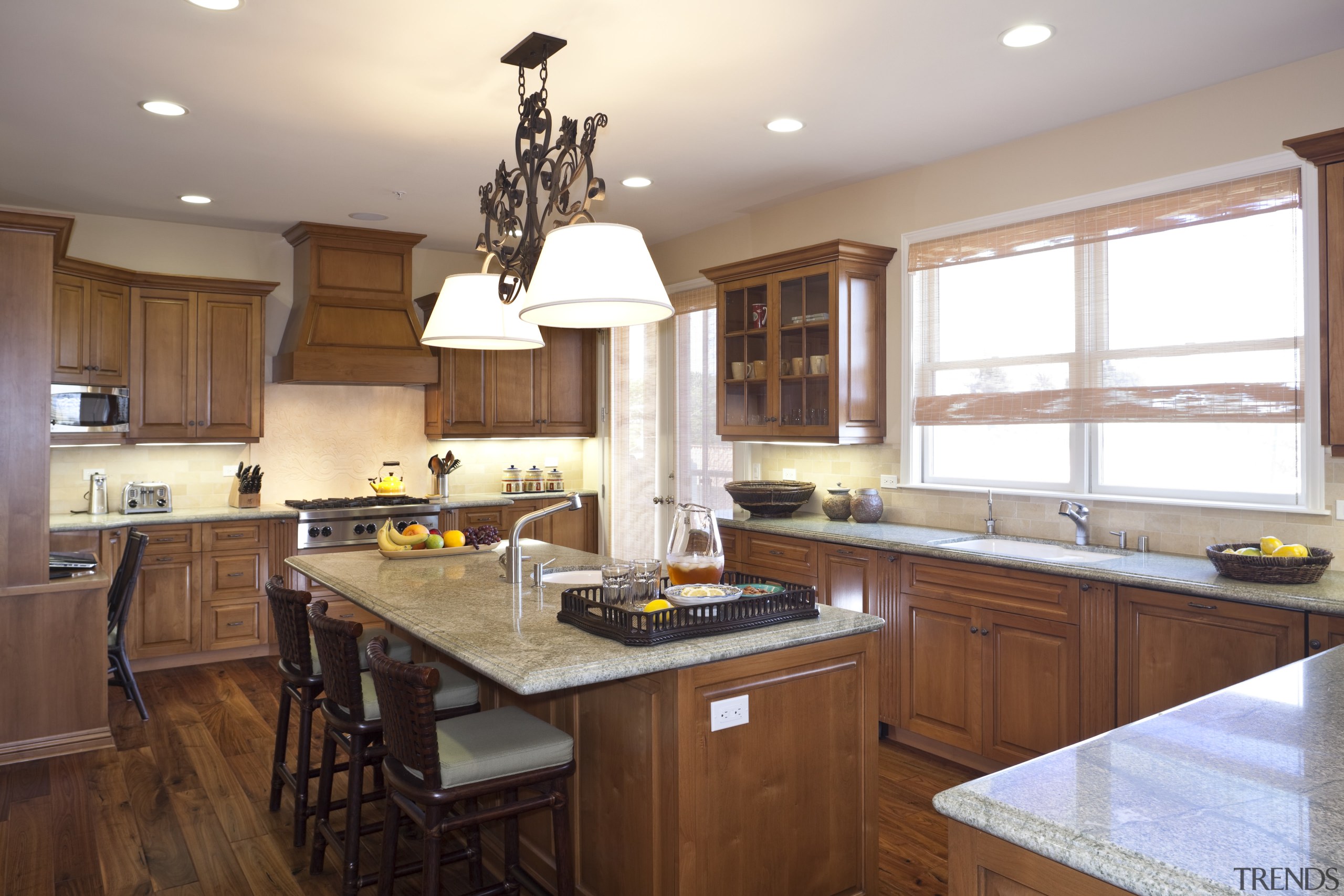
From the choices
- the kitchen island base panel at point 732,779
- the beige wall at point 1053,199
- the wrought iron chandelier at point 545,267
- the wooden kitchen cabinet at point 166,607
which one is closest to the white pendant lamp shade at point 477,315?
the wrought iron chandelier at point 545,267

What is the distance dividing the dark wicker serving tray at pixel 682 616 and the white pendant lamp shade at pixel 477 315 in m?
0.96

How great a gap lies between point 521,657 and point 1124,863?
1.39m

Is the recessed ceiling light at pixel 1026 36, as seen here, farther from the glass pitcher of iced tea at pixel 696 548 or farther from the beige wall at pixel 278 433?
the beige wall at pixel 278 433

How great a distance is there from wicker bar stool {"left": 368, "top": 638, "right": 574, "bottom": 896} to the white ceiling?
1.59 m

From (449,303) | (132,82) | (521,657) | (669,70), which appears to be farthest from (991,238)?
(132,82)

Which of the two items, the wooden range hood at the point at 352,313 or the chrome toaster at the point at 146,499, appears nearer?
the chrome toaster at the point at 146,499

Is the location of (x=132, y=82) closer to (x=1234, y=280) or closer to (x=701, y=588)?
(x=701, y=588)

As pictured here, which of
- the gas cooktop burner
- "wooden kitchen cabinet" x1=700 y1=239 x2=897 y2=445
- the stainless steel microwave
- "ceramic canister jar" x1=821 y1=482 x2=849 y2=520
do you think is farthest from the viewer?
the gas cooktop burner

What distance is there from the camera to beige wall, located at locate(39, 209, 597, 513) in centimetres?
577

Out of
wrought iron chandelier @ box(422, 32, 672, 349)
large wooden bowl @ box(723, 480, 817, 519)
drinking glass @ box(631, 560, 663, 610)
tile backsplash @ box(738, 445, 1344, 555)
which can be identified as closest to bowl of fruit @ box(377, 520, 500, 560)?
wrought iron chandelier @ box(422, 32, 672, 349)

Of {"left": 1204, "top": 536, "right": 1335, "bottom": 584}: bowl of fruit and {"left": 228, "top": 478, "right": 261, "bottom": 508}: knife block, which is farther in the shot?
{"left": 228, "top": 478, "right": 261, "bottom": 508}: knife block

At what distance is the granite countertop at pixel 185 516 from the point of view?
16.9 ft

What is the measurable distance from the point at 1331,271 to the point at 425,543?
3.46 meters

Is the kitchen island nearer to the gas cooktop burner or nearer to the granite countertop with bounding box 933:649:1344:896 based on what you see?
the granite countertop with bounding box 933:649:1344:896
